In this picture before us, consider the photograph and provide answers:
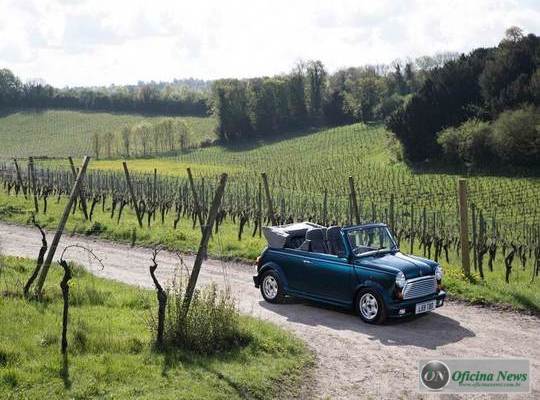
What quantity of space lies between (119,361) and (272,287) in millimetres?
5369

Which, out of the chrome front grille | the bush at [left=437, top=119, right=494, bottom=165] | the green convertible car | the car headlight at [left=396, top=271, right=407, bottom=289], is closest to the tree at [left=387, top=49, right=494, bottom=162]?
the bush at [left=437, top=119, right=494, bottom=165]

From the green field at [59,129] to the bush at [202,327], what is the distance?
9414 centimetres

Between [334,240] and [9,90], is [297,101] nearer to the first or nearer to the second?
[9,90]

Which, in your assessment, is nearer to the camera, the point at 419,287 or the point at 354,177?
the point at 419,287

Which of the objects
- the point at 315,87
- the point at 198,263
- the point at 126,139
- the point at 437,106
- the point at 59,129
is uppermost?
the point at 315,87

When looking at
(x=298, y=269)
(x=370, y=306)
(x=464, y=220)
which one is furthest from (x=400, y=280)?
(x=464, y=220)

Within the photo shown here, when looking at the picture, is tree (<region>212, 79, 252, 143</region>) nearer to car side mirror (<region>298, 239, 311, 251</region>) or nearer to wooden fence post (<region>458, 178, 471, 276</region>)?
wooden fence post (<region>458, 178, 471, 276</region>)

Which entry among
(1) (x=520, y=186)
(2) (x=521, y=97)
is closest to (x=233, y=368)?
(1) (x=520, y=186)

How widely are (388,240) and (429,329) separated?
2.02m

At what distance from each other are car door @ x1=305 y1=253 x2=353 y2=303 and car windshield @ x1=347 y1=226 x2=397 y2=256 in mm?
408

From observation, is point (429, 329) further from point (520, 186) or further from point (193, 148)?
point (193, 148)

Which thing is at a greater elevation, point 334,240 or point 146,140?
point 146,140

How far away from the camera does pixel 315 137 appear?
10088 centimetres

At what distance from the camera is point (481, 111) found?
63562mm
